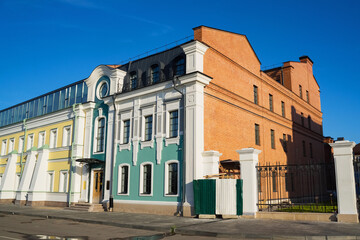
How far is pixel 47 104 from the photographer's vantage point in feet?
102

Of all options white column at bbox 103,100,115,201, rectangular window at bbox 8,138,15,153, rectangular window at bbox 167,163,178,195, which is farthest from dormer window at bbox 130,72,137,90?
rectangular window at bbox 8,138,15,153

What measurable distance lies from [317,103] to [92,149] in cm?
2586

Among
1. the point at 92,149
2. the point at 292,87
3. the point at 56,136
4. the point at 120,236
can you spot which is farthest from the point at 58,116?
the point at 292,87

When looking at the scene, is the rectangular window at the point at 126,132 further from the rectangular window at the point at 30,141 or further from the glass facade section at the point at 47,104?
the rectangular window at the point at 30,141

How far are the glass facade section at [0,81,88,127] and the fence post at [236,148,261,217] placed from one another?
15834mm

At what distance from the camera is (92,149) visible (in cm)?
2495

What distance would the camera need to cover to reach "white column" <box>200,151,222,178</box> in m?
17.7

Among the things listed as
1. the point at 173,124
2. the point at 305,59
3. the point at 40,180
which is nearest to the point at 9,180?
the point at 40,180

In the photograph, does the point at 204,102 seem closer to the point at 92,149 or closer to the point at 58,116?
the point at 92,149

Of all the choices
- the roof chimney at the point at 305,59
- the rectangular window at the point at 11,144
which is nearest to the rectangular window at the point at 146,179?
the rectangular window at the point at 11,144

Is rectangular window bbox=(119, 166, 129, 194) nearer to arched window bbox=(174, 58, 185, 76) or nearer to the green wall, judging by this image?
the green wall

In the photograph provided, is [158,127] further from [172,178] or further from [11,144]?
[11,144]

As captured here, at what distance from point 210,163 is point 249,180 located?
2.77 meters

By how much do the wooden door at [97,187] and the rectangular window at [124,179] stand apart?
2.69m
